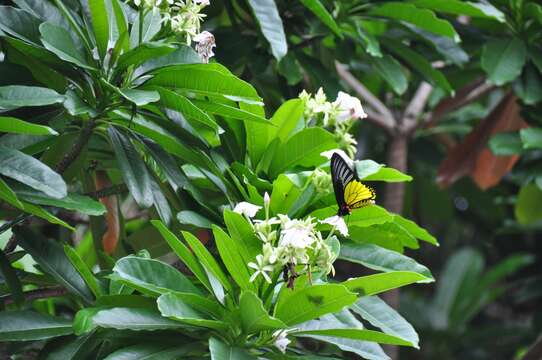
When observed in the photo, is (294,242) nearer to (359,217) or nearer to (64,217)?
(359,217)

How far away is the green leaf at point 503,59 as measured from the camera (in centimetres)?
175

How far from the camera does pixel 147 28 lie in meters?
1.08

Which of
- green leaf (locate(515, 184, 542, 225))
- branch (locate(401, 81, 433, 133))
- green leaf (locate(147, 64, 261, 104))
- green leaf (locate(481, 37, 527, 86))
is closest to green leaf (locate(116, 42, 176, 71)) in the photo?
green leaf (locate(147, 64, 261, 104))

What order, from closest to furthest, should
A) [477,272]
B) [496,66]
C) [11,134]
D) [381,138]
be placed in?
[11,134], [496,66], [381,138], [477,272]

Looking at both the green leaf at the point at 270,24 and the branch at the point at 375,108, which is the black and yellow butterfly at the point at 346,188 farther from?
the branch at the point at 375,108

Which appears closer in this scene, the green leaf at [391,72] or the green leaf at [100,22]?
the green leaf at [100,22]

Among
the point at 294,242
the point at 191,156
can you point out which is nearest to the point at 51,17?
the point at 191,156

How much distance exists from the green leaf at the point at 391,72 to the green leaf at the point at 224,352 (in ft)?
2.76

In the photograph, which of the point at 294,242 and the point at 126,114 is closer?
the point at 294,242

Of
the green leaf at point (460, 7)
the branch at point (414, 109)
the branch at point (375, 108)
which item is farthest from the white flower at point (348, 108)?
the branch at point (414, 109)

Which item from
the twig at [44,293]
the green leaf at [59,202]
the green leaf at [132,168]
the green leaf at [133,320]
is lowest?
the twig at [44,293]

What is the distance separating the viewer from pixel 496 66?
5.80 ft

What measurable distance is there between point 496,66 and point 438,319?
1945mm

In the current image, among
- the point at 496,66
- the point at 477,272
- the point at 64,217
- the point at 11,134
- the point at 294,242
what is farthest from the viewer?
the point at 477,272
